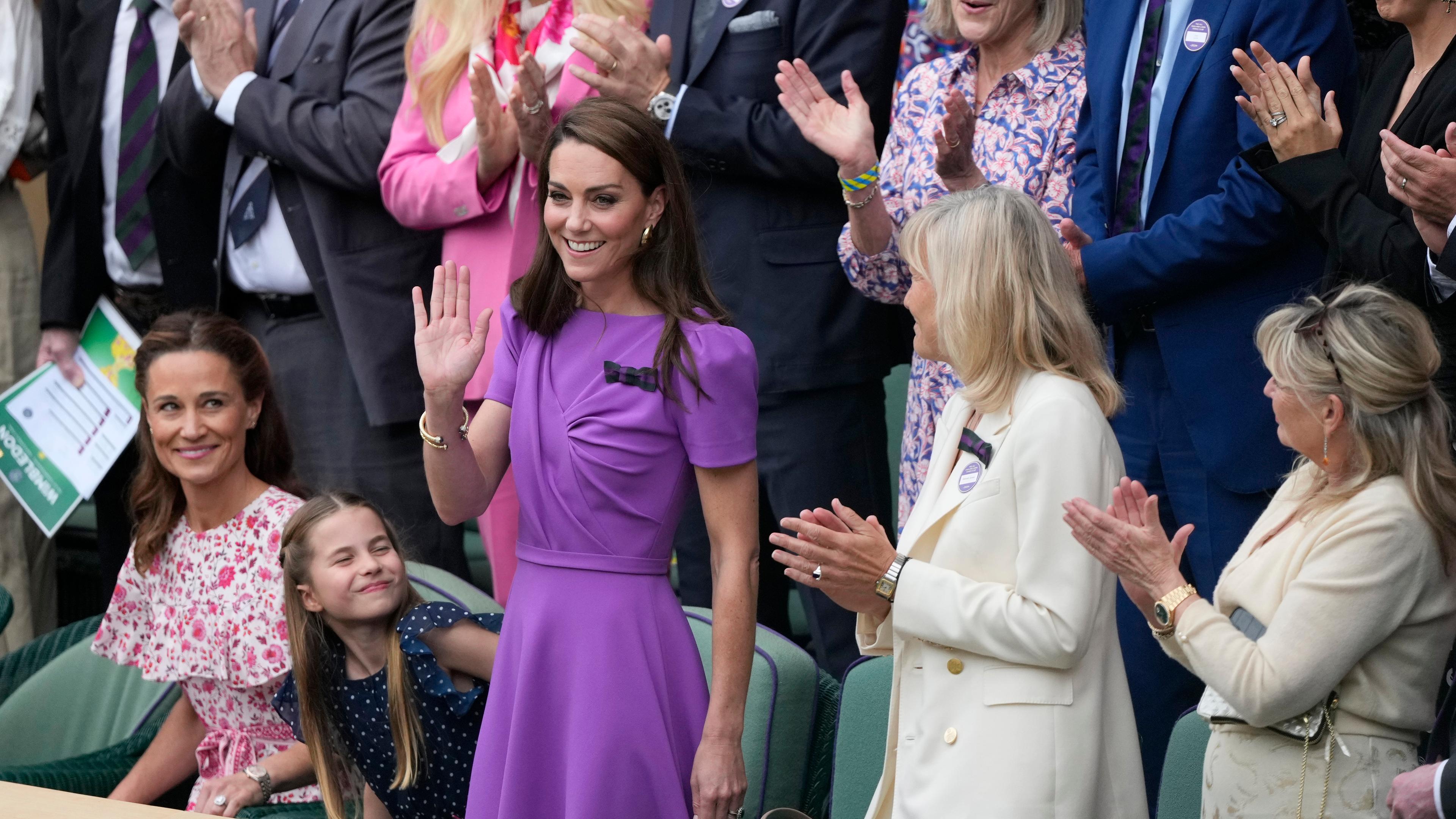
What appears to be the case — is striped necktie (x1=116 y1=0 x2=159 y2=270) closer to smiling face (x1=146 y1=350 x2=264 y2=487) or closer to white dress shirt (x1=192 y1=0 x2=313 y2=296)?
white dress shirt (x1=192 y1=0 x2=313 y2=296)

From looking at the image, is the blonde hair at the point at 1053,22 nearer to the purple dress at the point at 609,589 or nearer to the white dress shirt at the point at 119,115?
the purple dress at the point at 609,589

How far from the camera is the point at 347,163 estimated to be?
3.96 meters

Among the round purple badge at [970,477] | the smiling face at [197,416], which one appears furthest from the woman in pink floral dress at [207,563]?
the round purple badge at [970,477]

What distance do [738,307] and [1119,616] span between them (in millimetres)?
1069

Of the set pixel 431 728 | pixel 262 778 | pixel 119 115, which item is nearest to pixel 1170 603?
pixel 431 728

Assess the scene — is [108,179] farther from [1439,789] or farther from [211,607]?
[1439,789]

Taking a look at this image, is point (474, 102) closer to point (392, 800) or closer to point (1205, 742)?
point (392, 800)

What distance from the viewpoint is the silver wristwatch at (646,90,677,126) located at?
3.45 metres

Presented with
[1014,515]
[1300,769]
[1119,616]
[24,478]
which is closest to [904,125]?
[1119,616]

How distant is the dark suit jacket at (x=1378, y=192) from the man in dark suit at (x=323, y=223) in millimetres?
2187

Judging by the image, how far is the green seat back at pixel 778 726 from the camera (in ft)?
9.24

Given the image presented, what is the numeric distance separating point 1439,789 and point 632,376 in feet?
3.98

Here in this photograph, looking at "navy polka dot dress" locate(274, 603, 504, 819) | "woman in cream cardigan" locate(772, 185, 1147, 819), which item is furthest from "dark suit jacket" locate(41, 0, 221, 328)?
"woman in cream cardigan" locate(772, 185, 1147, 819)

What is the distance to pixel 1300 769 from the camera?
218 centimetres
